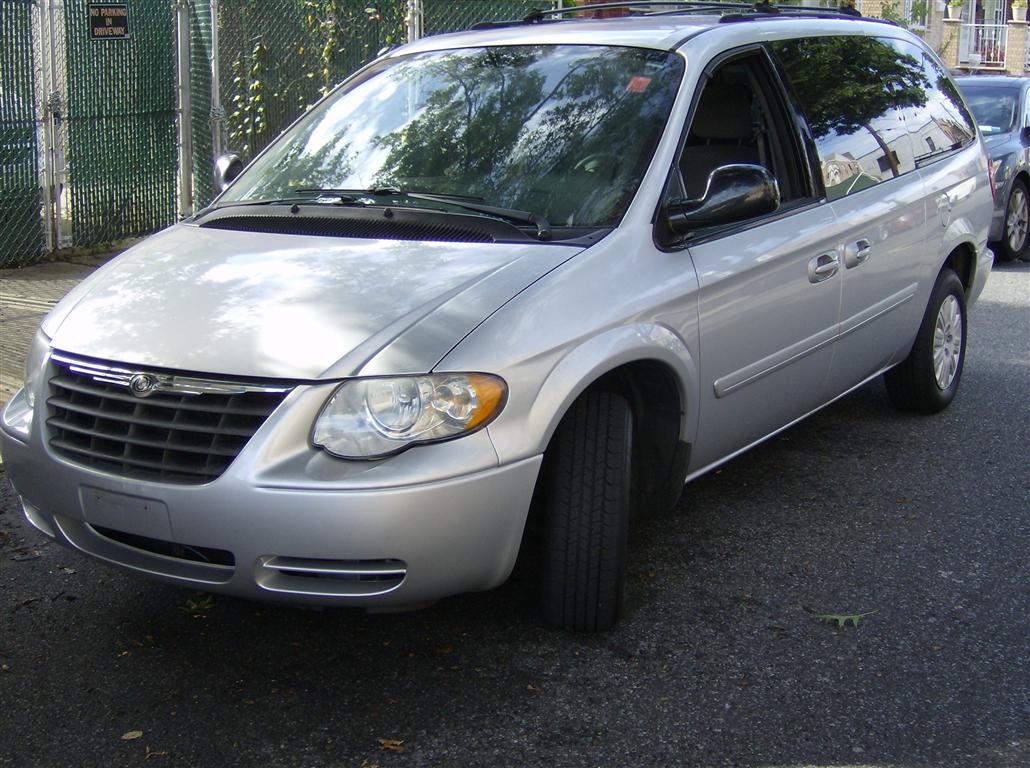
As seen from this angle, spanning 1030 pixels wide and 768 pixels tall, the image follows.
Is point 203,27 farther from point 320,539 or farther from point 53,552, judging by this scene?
point 320,539

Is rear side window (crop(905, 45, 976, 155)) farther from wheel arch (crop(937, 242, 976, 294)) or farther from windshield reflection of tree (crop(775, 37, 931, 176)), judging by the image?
wheel arch (crop(937, 242, 976, 294))

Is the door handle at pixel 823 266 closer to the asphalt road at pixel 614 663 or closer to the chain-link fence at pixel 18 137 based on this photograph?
the asphalt road at pixel 614 663

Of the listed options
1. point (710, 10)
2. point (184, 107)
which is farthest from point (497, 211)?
point (184, 107)

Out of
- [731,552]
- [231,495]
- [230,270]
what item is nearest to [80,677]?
[231,495]

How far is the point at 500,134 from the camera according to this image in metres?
4.55

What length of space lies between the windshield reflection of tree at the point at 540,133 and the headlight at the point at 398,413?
0.93 m

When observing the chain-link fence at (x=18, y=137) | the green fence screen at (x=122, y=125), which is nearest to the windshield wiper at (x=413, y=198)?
the chain-link fence at (x=18, y=137)

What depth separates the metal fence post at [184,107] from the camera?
1116 centimetres

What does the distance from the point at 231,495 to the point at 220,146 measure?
8895 millimetres

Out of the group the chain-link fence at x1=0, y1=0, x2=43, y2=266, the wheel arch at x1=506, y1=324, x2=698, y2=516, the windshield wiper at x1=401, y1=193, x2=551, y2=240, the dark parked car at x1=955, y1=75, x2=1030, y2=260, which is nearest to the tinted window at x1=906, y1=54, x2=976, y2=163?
the wheel arch at x1=506, y1=324, x2=698, y2=516

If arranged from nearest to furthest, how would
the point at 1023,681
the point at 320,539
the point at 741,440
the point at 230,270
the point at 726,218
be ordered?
the point at 320,539 → the point at 1023,681 → the point at 230,270 → the point at 726,218 → the point at 741,440

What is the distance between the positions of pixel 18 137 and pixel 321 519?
7951mm

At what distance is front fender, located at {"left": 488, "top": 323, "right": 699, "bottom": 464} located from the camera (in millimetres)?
3553

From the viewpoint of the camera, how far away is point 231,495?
3402mm
